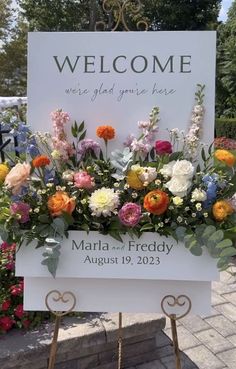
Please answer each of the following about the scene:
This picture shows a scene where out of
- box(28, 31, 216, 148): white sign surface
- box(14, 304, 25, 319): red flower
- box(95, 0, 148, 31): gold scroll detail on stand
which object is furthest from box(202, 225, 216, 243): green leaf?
box(14, 304, 25, 319): red flower

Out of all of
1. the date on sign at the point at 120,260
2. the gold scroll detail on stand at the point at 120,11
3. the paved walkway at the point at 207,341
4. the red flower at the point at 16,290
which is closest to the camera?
the date on sign at the point at 120,260

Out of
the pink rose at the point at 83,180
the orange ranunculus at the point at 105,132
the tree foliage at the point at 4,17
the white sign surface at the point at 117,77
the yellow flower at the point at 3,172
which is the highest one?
the tree foliage at the point at 4,17

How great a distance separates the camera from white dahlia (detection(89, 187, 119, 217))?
167 centimetres

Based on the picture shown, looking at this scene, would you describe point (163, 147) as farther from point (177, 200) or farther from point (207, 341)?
point (207, 341)

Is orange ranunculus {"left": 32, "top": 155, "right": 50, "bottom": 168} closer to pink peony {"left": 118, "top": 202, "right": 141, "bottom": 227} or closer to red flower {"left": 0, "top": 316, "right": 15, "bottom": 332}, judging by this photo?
pink peony {"left": 118, "top": 202, "right": 141, "bottom": 227}

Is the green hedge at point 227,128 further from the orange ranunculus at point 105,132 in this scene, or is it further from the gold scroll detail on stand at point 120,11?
the orange ranunculus at point 105,132

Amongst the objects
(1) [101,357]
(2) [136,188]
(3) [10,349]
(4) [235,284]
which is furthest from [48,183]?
(4) [235,284]

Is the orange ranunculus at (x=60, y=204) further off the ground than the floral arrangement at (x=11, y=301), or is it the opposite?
the orange ranunculus at (x=60, y=204)

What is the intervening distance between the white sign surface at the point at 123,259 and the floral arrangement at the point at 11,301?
82 centimetres

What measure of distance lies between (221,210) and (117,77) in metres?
0.66

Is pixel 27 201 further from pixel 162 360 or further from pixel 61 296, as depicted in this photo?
pixel 162 360

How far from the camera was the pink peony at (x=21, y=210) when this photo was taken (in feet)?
5.61

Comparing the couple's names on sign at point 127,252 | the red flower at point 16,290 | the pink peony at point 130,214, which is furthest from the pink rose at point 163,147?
the red flower at point 16,290

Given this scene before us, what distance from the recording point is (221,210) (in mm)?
1692
